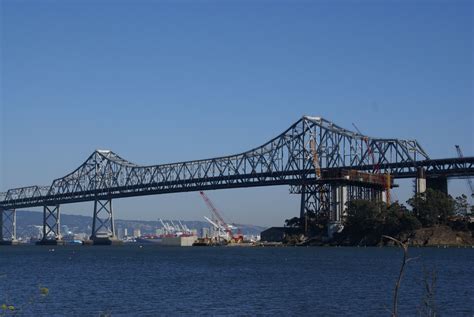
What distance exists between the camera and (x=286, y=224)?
16325 centimetres

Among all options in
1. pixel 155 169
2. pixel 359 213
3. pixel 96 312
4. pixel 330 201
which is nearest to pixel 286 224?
pixel 330 201

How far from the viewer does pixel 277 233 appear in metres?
167

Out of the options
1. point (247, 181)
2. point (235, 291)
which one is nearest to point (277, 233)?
point (247, 181)

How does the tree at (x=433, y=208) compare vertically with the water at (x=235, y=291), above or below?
above

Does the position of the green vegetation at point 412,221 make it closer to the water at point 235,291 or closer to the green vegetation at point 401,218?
the green vegetation at point 401,218

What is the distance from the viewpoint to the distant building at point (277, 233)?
15977cm

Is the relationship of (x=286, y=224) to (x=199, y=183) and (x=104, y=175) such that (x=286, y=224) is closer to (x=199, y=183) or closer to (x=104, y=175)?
(x=199, y=183)

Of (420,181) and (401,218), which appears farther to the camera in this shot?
(420,181)

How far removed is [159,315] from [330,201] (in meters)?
117

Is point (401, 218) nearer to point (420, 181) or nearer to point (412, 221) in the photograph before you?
point (412, 221)

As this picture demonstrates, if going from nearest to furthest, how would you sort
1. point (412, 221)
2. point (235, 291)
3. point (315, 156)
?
point (235, 291) < point (412, 221) < point (315, 156)

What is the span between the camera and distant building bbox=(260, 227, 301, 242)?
15977cm

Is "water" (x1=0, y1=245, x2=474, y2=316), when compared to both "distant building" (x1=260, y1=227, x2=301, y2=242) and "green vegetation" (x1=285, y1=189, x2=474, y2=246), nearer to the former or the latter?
"green vegetation" (x1=285, y1=189, x2=474, y2=246)

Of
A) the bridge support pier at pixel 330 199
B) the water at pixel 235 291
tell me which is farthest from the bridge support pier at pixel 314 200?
the water at pixel 235 291
